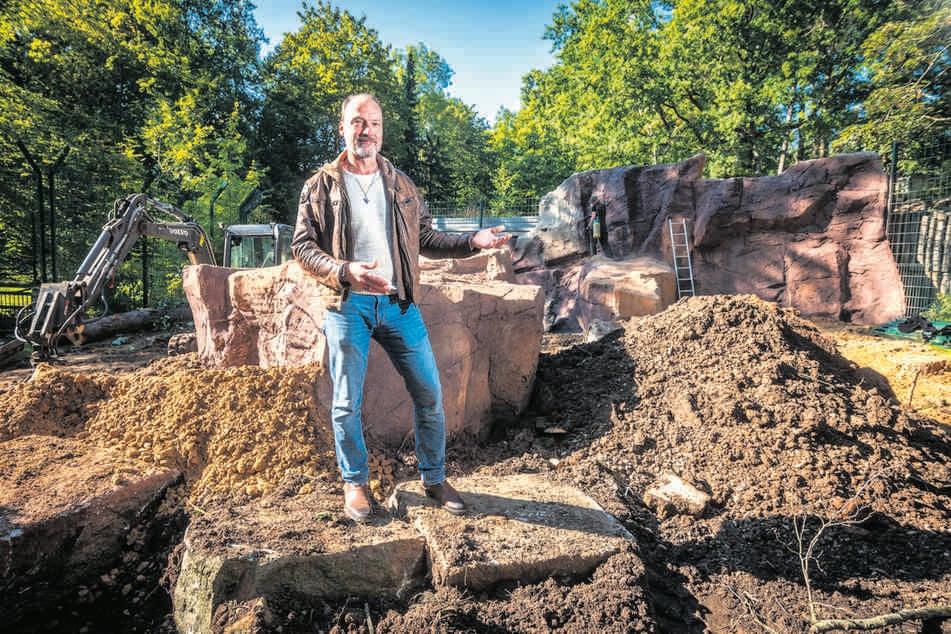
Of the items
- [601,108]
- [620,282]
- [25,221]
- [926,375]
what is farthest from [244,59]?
[926,375]

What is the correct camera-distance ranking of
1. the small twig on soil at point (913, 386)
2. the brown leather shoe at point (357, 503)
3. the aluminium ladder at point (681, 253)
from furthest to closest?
1. the aluminium ladder at point (681, 253)
2. the small twig on soil at point (913, 386)
3. the brown leather shoe at point (357, 503)

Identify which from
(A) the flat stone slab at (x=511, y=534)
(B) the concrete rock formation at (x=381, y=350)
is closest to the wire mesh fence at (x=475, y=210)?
(B) the concrete rock formation at (x=381, y=350)

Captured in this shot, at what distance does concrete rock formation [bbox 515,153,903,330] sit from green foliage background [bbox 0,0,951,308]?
211cm

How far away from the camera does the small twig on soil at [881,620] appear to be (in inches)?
60.8

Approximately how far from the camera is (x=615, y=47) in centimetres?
1563

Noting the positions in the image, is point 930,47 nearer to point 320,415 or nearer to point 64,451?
point 320,415

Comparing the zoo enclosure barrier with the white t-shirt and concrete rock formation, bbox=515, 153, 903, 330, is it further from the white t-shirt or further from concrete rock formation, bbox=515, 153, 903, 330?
the white t-shirt

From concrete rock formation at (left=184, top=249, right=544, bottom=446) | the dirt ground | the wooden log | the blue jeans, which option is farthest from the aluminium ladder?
the wooden log

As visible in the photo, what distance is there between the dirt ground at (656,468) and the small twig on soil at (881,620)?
0.13m

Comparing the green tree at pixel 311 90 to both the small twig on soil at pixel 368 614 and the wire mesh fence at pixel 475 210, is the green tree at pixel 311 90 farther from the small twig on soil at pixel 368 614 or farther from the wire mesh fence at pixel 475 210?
the small twig on soil at pixel 368 614

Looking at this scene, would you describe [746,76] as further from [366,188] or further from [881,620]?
[881,620]

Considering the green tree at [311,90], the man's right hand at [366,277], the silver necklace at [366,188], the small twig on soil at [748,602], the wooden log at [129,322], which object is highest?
the green tree at [311,90]

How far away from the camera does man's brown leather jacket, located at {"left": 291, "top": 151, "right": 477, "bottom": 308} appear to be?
2.01m

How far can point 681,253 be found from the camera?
10594 mm
